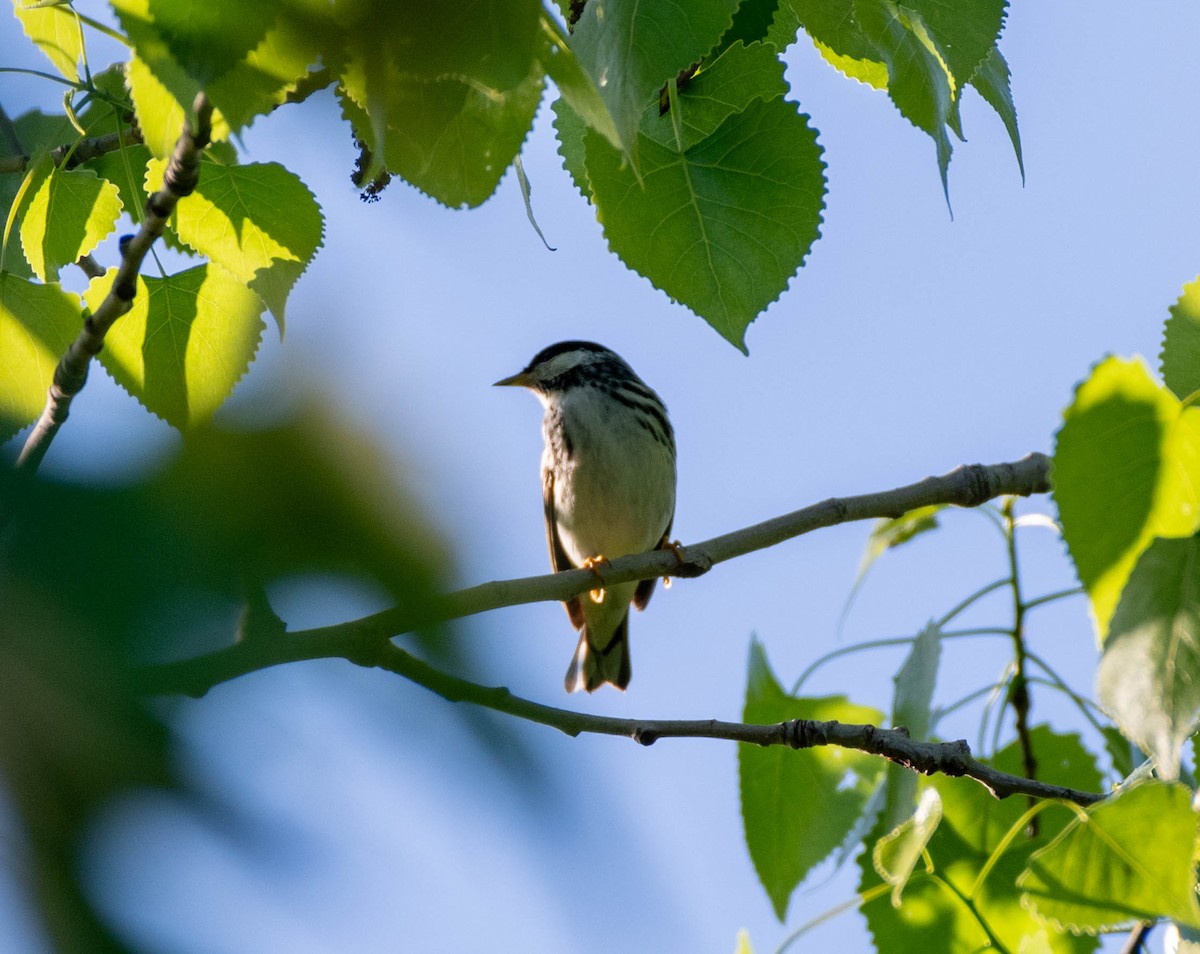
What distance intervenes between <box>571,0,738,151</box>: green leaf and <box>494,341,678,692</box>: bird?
13.2ft

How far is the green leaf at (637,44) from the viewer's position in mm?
1173

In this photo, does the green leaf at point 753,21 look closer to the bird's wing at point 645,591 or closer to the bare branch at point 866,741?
the bare branch at point 866,741

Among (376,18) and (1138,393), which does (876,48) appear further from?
(376,18)

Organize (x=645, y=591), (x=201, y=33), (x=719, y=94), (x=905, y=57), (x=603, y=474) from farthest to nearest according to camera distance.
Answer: (x=645, y=591)
(x=603, y=474)
(x=719, y=94)
(x=905, y=57)
(x=201, y=33)

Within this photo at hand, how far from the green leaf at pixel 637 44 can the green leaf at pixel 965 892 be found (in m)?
1.55

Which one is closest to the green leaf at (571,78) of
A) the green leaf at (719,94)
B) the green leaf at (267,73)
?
the green leaf at (267,73)

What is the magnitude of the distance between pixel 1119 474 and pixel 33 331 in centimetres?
165

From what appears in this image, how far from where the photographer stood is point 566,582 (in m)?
2.26

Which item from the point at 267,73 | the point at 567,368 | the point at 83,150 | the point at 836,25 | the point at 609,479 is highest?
the point at 567,368

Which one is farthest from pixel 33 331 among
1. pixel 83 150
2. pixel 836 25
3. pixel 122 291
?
pixel 836 25

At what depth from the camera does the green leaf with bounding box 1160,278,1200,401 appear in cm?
176

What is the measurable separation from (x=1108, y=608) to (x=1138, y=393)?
0.29 metres

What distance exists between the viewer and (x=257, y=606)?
0.53 meters

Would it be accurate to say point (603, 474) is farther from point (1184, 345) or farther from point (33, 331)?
point (1184, 345)
